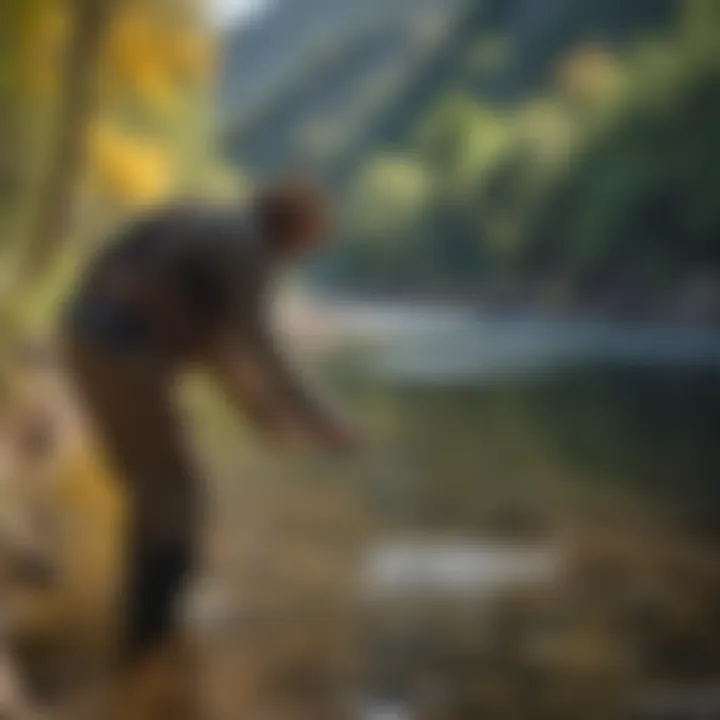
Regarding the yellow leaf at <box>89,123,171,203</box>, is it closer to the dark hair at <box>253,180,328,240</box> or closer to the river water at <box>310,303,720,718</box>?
the dark hair at <box>253,180,328,240</box>

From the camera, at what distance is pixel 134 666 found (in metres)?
1.30

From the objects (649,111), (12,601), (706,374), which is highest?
(649,111)

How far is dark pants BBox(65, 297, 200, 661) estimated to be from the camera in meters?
1.31

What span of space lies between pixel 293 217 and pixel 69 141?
0.24 metres

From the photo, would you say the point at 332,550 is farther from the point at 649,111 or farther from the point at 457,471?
the point at 649,111

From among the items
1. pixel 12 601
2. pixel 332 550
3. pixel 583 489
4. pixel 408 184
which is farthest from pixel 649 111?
pixel 12 601

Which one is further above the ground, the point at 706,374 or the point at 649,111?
the point at 649,111

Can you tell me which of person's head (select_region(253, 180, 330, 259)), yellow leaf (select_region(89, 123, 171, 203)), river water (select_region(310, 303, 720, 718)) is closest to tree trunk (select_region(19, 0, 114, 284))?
yellow leaf (select_region(89, 123, 171, 203))

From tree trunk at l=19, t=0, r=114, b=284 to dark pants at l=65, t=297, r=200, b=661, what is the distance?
0.07m

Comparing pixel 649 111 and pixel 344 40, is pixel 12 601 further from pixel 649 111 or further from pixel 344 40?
pixel 649 111

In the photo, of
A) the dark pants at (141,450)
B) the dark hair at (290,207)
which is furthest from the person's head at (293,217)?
the dark pants at (141,450)

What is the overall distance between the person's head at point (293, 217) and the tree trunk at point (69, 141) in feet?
0.63

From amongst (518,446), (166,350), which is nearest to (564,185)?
(518,446)

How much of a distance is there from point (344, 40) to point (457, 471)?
44 centimetres
